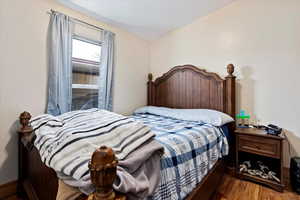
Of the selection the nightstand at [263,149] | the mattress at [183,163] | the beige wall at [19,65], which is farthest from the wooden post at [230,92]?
the beige wall at [19,65]

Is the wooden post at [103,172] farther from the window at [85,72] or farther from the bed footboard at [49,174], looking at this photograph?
the window at [85,72]

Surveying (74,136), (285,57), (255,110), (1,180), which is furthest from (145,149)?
(285,57)

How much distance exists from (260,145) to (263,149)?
0.17 ft

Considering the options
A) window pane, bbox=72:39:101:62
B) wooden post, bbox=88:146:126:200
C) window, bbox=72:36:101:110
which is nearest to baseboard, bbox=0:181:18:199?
window, bbox=72:36:101:110

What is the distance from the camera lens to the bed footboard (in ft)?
1.57

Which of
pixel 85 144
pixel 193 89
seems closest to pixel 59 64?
pixel 85 144

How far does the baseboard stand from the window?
1.04 meters

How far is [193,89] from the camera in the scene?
107 inches

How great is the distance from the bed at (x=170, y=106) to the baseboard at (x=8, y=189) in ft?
0.30

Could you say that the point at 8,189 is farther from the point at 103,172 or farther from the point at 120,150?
the point at 103,172

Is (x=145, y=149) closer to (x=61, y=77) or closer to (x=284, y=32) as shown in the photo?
(x=61, y=77)

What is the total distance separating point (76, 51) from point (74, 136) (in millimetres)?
1827

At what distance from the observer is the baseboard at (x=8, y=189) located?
1602mm

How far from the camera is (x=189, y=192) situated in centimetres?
114
